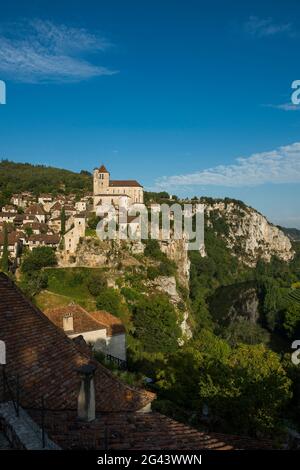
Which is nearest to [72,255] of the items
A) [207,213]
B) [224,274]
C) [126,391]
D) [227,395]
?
[227,395]

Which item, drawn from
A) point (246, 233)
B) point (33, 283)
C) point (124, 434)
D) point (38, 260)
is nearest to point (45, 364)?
point (124, 434)

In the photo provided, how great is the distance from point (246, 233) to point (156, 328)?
133 m

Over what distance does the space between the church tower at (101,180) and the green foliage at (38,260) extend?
99.7ft

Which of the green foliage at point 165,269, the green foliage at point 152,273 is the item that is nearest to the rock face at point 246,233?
the green foliage at point 165,269

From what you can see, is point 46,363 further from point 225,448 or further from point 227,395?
point 227,395

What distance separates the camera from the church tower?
3556 inches

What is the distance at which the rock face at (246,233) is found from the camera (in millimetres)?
161775

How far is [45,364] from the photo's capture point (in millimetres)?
8422

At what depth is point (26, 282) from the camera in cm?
5519

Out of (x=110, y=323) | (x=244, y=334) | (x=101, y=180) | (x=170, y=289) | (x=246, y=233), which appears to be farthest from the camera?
(x=246, y=233)

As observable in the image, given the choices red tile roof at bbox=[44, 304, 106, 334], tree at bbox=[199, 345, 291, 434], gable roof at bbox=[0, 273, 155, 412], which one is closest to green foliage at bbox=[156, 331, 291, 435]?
tree at bbox=[199, 345, 291, 434]

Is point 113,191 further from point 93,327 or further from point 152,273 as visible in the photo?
point 93,327

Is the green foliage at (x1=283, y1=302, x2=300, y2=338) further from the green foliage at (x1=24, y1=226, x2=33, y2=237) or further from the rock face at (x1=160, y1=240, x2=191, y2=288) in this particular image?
the green foliage at (x1=24, y1=226, x2=33, y2=237)

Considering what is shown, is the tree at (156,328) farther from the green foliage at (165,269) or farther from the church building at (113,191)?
the church building at (113,191)
